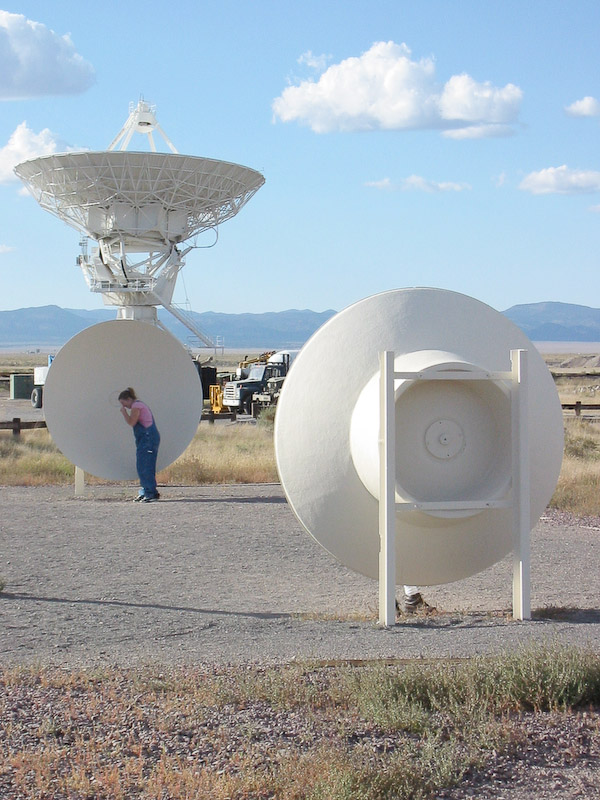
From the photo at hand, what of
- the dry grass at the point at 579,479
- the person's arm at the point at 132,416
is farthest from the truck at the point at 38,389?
the person's arm at the point at 132,416

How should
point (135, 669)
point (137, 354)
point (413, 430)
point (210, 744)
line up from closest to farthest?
point (210, 744), point (135, 669), point (413, 430), point (137, 354)

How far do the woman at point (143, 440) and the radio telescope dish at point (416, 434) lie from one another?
681 centimetres

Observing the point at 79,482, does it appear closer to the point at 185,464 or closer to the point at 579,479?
the point at 185,464

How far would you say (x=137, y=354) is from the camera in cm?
1554

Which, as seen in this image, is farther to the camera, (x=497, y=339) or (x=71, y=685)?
(x=497, y=339)

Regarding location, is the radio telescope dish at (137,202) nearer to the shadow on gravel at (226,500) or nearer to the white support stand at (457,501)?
the shadow on gravel at (226,500)

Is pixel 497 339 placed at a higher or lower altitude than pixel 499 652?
higher

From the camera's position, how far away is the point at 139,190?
32.5 metres

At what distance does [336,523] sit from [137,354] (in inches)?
352

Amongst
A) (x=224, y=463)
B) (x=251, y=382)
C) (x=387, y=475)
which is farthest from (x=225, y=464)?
(x=251, y=382)

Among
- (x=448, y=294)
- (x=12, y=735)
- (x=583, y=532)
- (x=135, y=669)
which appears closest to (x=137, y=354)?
(x=583, y=532)

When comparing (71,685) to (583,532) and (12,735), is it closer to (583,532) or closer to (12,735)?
(12,735)

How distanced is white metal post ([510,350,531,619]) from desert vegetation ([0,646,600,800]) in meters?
1.54

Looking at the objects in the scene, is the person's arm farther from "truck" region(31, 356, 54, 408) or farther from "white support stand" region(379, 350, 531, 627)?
"truck" region(31, 356, 54, 408)
